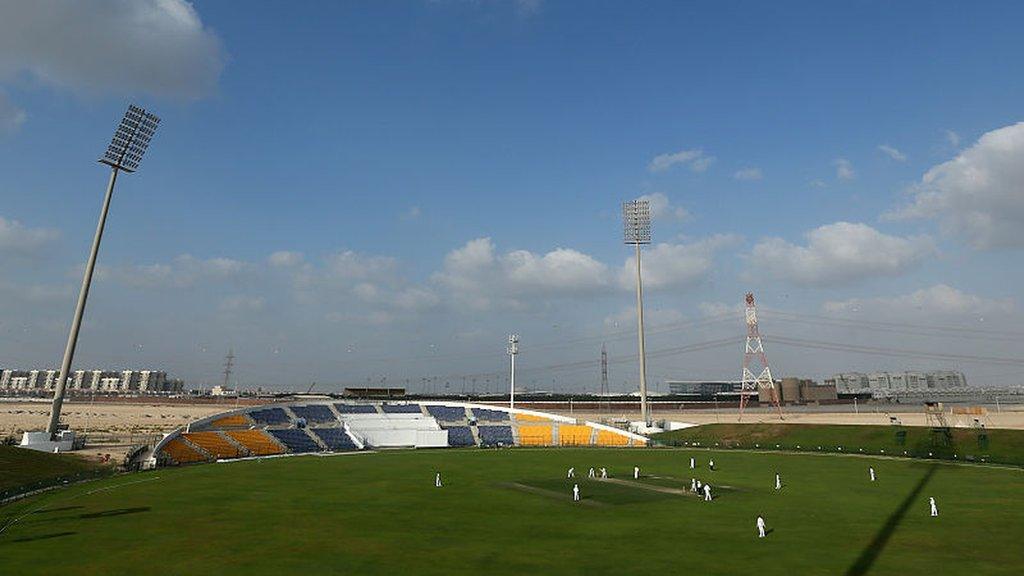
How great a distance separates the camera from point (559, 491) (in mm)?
42375

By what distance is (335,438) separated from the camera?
294 ft

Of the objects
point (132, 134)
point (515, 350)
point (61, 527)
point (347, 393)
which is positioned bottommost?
point (61, 527)

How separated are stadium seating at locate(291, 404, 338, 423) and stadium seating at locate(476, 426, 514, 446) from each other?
25.2 m

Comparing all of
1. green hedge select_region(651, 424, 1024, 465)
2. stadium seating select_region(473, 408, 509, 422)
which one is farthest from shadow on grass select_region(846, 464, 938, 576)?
stadium seating select_region(473, 408, 509, 422)

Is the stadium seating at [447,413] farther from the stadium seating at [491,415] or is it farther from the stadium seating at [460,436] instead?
the stadium seating at [460,436]

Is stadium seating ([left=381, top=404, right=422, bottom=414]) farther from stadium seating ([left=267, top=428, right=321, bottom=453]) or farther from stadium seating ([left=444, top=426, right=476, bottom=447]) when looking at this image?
stadium seating ([left=267, top=428, right=321, bottom=453])

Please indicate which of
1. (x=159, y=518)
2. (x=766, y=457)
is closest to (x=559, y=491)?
(x=159, y=518)

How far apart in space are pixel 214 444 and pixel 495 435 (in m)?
44.0

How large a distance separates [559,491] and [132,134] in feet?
220

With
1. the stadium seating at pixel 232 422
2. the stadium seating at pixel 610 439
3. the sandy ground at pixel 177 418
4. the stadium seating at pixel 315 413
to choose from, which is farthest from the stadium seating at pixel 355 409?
the stadium seating at pixel 610 439

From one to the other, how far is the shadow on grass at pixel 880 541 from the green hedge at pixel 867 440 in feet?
101

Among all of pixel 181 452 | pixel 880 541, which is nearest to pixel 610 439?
pixel 181 452

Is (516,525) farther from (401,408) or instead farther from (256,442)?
(401,408)

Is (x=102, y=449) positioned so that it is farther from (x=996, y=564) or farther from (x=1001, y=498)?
(x=1001, y=498)
